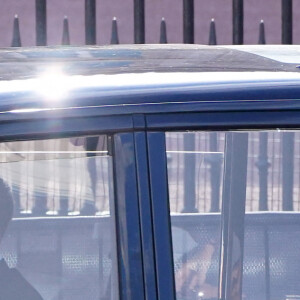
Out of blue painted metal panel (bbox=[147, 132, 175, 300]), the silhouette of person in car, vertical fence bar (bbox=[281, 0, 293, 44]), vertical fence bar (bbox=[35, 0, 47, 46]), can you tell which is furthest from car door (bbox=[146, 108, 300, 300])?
vertical fence bar (bbox=[281, 0, 293, 44])

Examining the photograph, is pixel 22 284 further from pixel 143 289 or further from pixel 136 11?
pixel 136 11

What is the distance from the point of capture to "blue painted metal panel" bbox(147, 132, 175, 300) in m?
1.55

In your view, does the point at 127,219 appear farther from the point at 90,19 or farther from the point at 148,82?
the point at 90,19

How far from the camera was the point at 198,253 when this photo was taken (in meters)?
1.71

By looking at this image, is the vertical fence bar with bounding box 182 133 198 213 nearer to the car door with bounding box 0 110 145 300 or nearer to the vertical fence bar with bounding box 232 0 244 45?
the car door with bounding box 0 110 145 300

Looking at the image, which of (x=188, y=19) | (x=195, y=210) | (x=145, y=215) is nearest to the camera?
(x=145, y=215)

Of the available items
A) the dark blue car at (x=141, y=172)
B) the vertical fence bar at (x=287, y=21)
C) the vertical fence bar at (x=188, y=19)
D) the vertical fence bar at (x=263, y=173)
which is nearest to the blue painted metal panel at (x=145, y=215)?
the dark blue car at (x=141, y=172)

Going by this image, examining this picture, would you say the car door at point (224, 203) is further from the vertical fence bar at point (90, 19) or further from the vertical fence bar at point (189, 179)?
the vertical fence bar at point (90, 19)

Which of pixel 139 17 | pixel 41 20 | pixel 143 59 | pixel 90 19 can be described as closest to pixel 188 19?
pixel 139 17

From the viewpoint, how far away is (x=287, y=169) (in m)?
1.82

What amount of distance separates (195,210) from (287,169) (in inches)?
8.6

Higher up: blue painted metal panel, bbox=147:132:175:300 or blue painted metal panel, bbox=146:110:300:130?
blue painted metal panel, bbox=146:110:300:130

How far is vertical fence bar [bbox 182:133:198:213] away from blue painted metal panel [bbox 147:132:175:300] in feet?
0.39

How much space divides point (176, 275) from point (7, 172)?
38 cm
